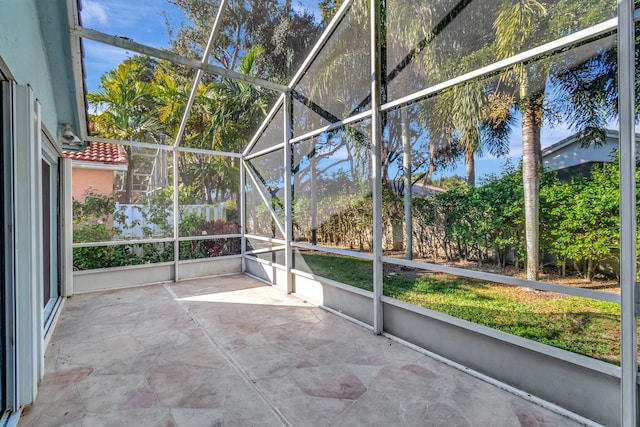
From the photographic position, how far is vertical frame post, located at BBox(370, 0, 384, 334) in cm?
355

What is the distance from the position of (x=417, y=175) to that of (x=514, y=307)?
71.2 inches

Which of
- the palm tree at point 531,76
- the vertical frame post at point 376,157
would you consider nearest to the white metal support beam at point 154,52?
the vertical frame post at point 376,157

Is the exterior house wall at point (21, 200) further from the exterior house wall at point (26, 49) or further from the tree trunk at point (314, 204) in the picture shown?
the tree trunk at point (314, 204)

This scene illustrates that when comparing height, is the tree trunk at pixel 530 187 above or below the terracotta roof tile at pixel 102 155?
below

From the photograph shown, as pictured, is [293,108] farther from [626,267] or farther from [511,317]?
[626,267]

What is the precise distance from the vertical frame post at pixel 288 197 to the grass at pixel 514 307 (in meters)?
0.94

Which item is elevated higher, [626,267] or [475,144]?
[475,144]

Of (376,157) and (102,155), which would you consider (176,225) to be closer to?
(102,155)

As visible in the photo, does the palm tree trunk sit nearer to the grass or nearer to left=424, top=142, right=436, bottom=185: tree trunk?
the grass

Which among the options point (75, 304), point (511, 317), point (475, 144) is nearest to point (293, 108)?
point (475, 144)

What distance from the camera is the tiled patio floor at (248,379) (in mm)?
2188

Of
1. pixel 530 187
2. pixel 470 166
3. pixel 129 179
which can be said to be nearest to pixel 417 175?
pixel 470 166

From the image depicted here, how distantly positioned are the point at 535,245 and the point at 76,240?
6683 millimetres

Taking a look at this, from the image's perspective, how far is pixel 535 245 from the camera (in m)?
3.08
